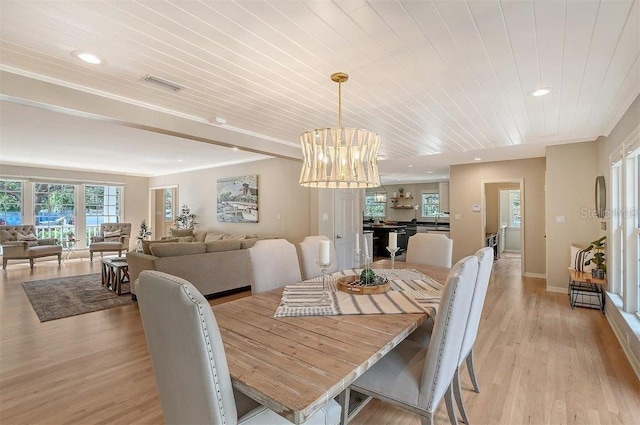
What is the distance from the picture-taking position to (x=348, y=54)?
2.03m

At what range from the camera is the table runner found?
1.73m

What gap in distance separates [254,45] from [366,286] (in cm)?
169

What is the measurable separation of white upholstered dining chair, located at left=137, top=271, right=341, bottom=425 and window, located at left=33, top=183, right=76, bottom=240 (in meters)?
9.16

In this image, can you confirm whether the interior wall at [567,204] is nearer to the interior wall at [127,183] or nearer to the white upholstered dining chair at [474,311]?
the white upholstered dining chair at [474,311]

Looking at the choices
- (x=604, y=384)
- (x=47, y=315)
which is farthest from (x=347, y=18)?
(x=47, y=315)

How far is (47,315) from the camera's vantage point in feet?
12.6

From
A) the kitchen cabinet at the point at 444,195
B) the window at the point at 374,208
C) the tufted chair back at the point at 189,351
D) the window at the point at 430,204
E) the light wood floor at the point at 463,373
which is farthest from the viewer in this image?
the window at the point at 374,208

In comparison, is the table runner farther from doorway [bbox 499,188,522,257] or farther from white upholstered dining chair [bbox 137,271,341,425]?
doorway [bbox 499,188,522,257]

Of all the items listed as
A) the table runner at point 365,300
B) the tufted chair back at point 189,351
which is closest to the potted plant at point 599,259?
the table runner at point 365,300

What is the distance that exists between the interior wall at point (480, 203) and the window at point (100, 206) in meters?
9.18

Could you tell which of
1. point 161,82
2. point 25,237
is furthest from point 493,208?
point 25,237

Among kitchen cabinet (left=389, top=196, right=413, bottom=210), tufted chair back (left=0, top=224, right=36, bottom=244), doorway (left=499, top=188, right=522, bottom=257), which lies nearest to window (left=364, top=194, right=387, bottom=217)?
kitchen cabinet (left=389, top=196, right=413, bottom=210)

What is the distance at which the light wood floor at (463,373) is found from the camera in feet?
6.47

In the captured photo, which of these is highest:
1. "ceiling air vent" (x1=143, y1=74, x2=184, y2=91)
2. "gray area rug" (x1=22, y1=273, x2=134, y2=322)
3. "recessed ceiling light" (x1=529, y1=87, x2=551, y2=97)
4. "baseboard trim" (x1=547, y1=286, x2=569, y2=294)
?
"ceiling air vent" (x1=143, y1=74, x2=184, y2=91)
